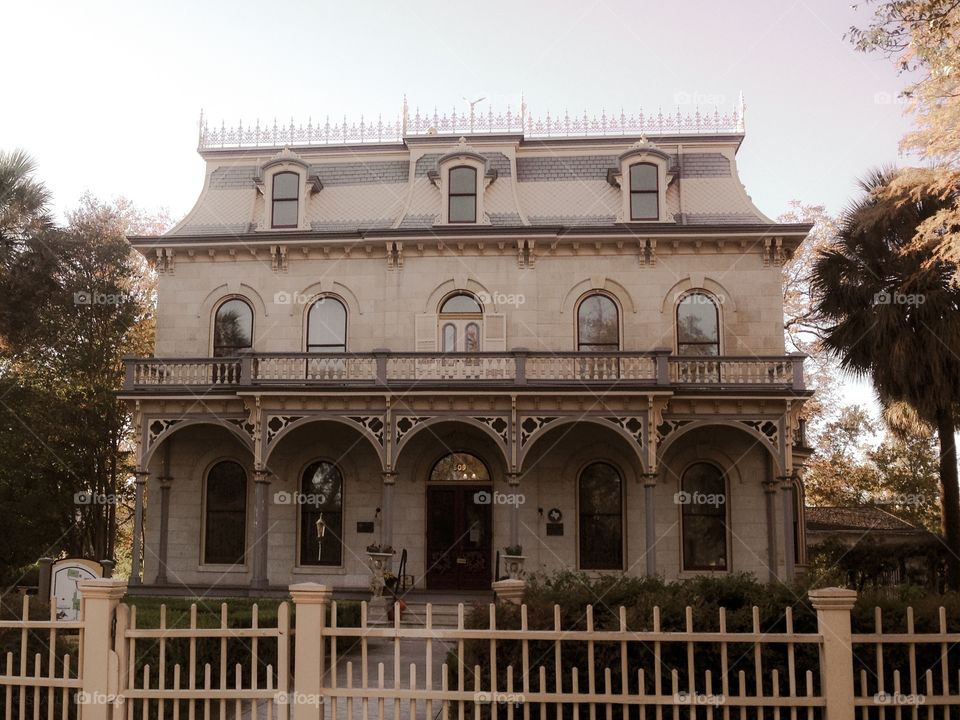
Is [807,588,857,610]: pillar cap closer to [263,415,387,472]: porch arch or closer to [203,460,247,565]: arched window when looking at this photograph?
[263,415,387,472]: porch arch

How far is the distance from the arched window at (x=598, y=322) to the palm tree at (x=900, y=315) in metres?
5.36

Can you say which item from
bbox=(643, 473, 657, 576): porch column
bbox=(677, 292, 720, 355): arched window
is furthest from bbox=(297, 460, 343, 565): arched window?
bbox=(677, 292, 720, 355): arched window

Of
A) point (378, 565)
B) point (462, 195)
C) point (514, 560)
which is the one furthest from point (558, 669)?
point (462, 195)

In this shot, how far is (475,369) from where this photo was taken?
71.5 ft

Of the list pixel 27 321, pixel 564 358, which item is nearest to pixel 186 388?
pixel 27 321

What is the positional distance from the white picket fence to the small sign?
672 cm

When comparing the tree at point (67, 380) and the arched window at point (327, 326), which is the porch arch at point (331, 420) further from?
the tree at point (67, 380)

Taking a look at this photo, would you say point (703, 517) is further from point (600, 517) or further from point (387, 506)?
point (387, 506)

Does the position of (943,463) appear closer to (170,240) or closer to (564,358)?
(564,358)

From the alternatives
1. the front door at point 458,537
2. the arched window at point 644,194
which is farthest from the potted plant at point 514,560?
the arched window at point 644,194

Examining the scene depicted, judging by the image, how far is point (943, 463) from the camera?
74.7ft

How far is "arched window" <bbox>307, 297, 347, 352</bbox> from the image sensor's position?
24.5 meters

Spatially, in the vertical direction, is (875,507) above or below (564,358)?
below

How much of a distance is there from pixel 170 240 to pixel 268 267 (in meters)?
2.59
